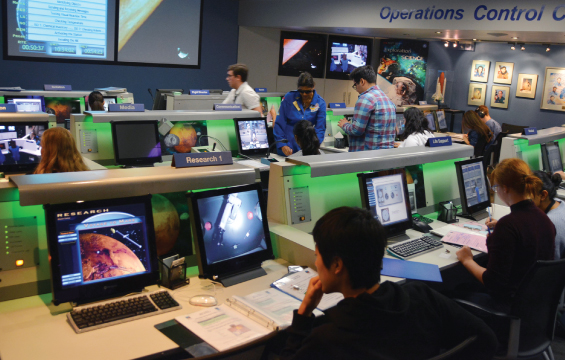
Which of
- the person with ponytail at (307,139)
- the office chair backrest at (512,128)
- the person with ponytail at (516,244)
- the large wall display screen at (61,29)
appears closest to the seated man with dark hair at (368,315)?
the person with ponytail at (516,244)

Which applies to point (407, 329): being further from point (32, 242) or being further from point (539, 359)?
point (539, 359)

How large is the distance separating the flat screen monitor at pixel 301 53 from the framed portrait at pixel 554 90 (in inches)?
196

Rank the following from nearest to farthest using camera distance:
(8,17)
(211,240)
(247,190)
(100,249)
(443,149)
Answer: (100,249) < (211,240) < (247,190) < (443,149) < (8,17)

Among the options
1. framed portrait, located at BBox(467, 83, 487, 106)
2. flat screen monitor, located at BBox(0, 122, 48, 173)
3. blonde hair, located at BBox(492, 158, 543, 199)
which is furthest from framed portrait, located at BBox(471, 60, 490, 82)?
flat screen monitor, located at BBox(0, 122, 48, 173)

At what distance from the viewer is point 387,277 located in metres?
2.34

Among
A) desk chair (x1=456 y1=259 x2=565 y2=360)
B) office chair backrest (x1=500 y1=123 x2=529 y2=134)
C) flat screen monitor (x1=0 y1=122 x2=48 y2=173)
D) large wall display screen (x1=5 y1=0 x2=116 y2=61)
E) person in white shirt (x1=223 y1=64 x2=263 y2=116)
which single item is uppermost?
large wall display screen (x1=5 y1=0 x2=116 y2=61)

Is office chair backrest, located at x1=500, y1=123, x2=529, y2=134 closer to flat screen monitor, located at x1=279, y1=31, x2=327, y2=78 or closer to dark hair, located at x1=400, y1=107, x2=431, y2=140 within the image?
flat screen monitor, located at x1=279, y1=31, x2=327, y2=78

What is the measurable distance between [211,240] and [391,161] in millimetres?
1400

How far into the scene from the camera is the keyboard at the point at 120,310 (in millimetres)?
1763

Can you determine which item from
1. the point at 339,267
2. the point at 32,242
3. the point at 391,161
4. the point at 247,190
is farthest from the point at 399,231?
the point at 32,242

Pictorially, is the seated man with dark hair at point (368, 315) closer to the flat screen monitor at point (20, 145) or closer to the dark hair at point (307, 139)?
the dark hair at point (307, 139)

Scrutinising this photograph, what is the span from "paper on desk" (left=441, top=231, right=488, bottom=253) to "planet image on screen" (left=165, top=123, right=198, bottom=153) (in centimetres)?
277

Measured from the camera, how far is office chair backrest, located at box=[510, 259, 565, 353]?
2.15 metres

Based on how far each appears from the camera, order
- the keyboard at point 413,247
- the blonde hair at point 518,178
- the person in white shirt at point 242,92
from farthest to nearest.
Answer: the person in white shirt at point 242,92
the keyboard at point 413,247
the blonde hair at point 518,178
